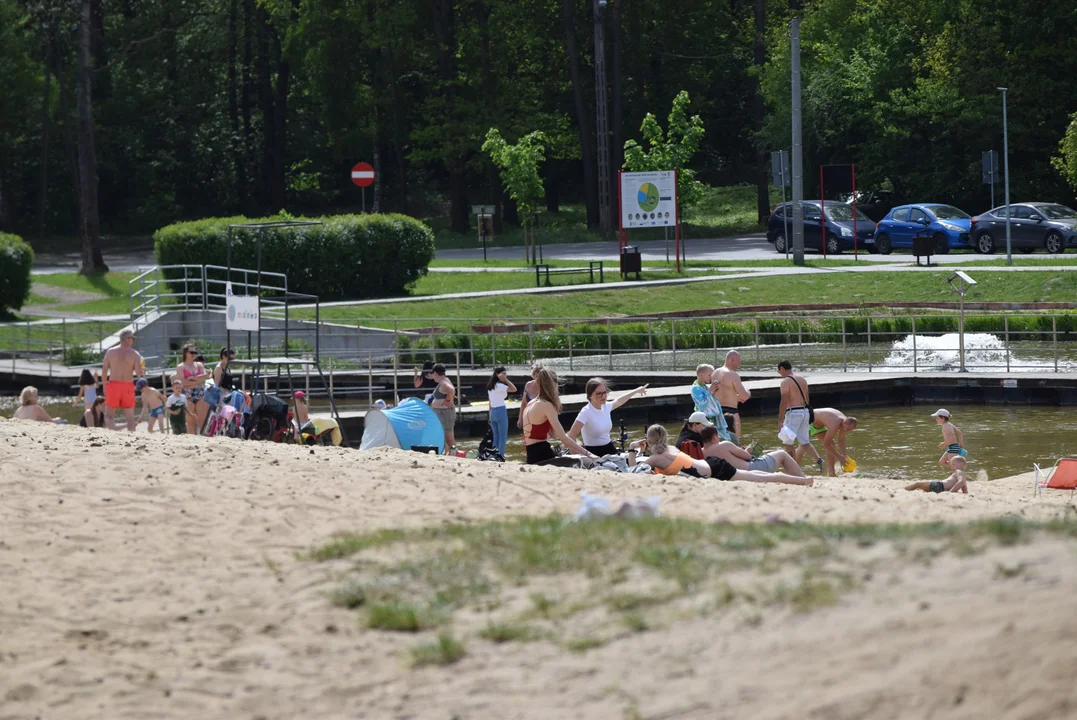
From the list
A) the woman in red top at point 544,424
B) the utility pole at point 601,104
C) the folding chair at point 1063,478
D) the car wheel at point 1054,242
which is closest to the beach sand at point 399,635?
the woman in red top at point 544,424

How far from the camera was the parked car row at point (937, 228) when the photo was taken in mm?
38344

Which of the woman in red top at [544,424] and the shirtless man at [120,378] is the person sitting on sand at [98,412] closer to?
the shirtless man at [120,378]

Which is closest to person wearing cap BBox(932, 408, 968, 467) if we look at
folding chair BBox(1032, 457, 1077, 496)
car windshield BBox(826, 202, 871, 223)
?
folding chair BBox(1032, 457, 1077, 496)

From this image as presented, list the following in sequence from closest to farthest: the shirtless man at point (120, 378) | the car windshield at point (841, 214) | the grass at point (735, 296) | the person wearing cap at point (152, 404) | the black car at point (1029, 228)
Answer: the shirtless man at point (120, 378)
the person wearing cap at point (152, 404)
the grass at point (735, 296)
the black car at point (1029, 228)
the car windshield at point (841, 214)

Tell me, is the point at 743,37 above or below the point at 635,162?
above

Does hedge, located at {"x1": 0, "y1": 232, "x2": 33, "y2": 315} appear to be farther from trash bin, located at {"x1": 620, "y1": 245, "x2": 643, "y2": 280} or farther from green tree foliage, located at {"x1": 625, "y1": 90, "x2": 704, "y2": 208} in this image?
green tree foliage, located at {"x1": 625, "y1": 90, "x2": 704, "y2": 208}

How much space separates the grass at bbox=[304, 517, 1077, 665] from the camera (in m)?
6.96

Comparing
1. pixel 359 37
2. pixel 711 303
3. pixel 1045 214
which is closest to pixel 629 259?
pixel 711 303

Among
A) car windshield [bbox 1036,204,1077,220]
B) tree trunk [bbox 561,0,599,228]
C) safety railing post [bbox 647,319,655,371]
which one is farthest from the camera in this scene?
tree trunk [bbox 561,0,599,228]

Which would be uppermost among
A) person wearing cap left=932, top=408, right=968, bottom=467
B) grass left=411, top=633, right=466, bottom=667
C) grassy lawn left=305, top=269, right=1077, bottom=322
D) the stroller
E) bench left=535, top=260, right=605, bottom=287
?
bench left=535, top=260, right=605, bottom=287

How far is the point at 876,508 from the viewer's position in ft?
33.1

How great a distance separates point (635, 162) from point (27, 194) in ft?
111

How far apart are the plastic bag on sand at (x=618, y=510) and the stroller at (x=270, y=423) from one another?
8.65 m

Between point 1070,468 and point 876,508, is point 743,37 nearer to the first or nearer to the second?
point 1070,468
